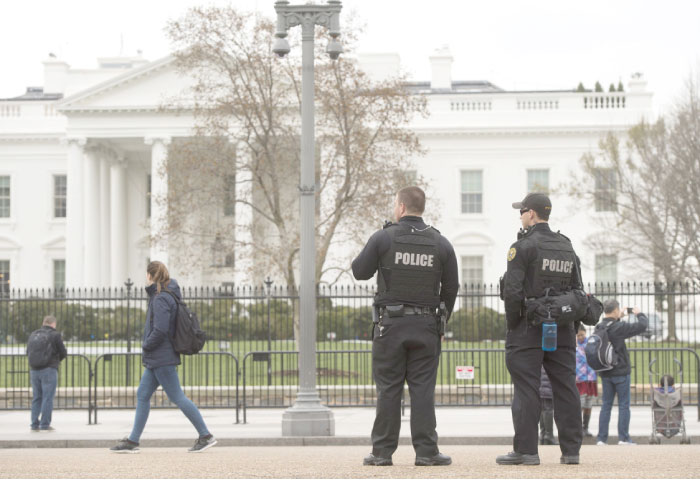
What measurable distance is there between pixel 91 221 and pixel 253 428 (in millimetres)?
38024

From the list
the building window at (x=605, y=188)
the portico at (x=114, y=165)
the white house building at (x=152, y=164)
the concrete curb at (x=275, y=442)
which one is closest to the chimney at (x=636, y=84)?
the white house building at (x=152, y=164)

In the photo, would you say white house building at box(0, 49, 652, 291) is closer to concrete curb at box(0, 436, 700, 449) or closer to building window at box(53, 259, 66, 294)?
building window at box(53, 259, 66, 294)

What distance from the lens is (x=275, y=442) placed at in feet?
42.4

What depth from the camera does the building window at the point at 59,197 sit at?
179 feet

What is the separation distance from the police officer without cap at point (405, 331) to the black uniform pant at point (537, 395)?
56 cm

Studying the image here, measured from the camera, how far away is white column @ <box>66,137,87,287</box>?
4988 centimetres

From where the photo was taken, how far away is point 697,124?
33062 millimetres

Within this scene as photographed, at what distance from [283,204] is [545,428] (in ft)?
87.1

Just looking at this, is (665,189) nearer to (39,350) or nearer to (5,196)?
(39,350)

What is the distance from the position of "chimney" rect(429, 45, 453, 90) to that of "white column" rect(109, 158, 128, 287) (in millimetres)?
16822

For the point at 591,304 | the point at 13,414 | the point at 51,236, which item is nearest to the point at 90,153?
the point at 51,236

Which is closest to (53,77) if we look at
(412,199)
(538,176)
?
(538,176)

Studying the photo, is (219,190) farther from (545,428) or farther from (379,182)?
(545,428)

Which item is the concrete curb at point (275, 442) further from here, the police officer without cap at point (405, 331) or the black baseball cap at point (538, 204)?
the black baseball cap at point (538, 204)
